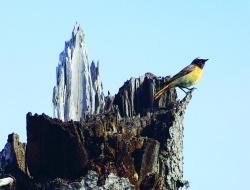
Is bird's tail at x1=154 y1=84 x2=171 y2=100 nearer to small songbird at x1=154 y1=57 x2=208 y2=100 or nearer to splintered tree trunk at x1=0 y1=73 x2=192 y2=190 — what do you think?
small songbird at x1=154 y1=57 x2=208 y2=100

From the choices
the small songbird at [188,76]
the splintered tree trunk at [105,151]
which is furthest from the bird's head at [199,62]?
the splintered tree trunk at [105,151]

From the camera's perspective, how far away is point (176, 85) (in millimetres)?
11328

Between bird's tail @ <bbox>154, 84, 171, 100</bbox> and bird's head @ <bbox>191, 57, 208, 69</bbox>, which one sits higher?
bird's head @ <bbox>191, 57, 208, 69</bbox>

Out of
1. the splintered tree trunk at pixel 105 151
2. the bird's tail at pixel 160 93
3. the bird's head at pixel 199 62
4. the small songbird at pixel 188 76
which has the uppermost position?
the bird's head at pixel 199 62

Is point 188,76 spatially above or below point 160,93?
above

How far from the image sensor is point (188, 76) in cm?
1285

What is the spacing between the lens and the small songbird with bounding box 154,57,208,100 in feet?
36.7

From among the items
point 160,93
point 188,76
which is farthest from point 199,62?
point 160,93

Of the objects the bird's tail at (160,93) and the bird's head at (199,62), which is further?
the bird's head at (199,62)

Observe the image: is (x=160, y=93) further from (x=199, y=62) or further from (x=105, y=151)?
(x=199, y=62)

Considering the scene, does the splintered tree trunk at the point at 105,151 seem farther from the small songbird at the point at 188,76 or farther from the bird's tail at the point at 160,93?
the small songbird at the point at 188,76

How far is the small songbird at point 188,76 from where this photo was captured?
36.7 ft

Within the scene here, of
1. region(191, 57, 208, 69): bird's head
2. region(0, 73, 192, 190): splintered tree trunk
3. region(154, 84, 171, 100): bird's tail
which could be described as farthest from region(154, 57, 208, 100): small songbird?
region(0, 73, 192, 190): splintered tree trunk

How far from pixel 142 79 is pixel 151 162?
1687mm
